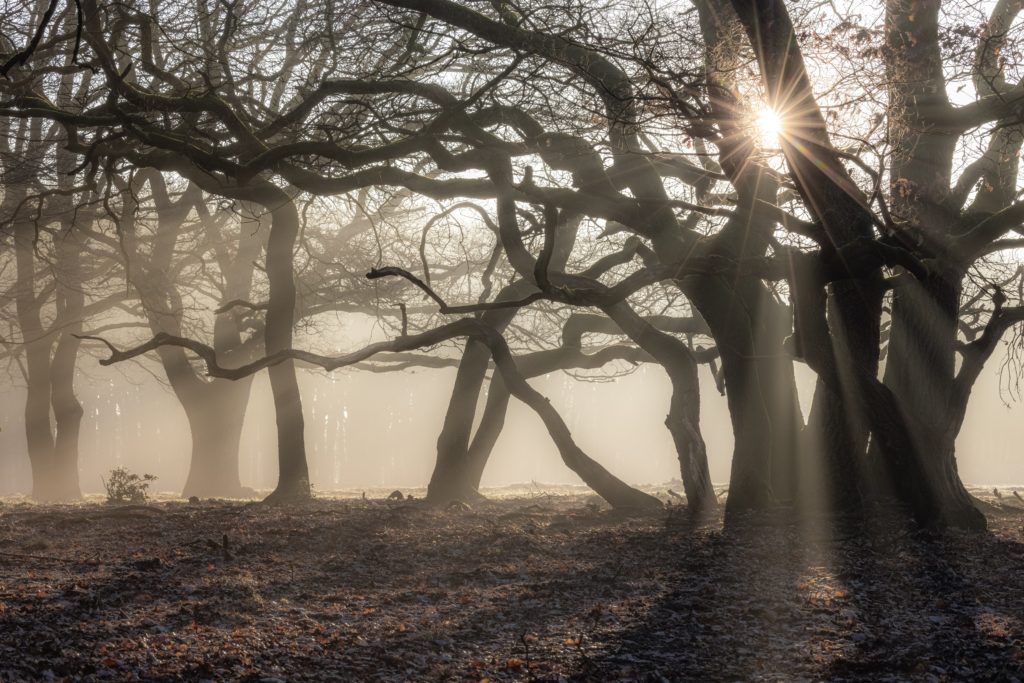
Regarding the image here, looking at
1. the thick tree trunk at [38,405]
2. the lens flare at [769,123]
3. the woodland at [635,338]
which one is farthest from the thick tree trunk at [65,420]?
the lens flare at [769,123]

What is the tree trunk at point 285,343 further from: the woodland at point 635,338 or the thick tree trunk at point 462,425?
the thick tree trunk at point 462,425

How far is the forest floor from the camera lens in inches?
205

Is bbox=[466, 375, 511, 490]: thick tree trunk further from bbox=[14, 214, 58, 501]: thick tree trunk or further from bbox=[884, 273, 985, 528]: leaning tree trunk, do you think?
bbox=[14, 214, 58, 501]: thick tree trunk

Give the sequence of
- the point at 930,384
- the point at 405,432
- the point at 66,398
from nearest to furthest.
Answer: the point at 930,384
the point at 66,398
the point at 405,432

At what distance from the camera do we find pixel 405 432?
240 ft

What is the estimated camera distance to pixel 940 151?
11023mm

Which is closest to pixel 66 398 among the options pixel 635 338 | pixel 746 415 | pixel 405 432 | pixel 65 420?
pixel 65 420

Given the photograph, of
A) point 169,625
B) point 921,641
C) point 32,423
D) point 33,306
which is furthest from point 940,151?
point 32,423

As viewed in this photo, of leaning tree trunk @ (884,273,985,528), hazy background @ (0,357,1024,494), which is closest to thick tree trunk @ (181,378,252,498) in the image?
leaning tree trunk @ (884,273,985,528)

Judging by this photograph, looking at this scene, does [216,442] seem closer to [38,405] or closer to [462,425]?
[38,405]

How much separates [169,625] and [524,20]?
6.03 metres

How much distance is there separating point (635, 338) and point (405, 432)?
204 feet

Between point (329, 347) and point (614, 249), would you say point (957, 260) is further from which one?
point (329, 347)

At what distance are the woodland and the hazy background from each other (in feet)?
126
